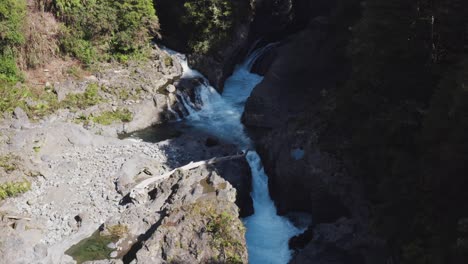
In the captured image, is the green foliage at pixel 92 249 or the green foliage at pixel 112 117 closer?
the green foliage at pixel 92 249

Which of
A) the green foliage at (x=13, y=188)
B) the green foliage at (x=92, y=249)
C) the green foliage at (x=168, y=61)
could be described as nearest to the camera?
the green foliage at (x=92, y=249)

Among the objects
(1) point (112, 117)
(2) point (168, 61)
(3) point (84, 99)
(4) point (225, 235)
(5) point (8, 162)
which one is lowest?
(5) point (8, 162)

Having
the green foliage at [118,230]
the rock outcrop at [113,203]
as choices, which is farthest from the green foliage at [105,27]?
the green foliage at [118,230]

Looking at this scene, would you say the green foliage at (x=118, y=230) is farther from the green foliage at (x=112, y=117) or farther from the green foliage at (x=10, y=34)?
the green foliage at (x=10, y=34)

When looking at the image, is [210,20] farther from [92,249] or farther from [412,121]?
[412,121]

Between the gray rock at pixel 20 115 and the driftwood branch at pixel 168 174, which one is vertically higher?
the driftwood branch at pixel 168 174

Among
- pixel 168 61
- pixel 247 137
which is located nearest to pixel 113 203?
pixel 247 137

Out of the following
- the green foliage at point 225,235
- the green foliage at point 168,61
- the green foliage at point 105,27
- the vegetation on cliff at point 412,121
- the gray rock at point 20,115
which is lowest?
the gray rock at point 20,115
